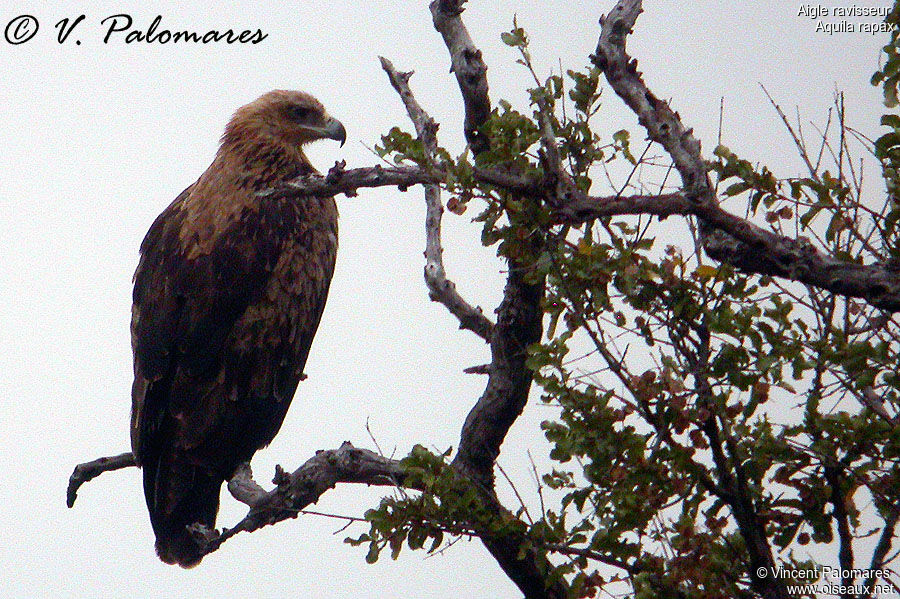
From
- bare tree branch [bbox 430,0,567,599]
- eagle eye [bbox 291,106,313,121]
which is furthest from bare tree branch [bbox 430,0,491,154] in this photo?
eagle eye [bbox 291,106,313,121]

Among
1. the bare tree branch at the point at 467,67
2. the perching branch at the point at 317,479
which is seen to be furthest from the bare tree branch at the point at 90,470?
the bare tree branch at the point at 467,67

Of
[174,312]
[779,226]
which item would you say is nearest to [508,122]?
[779,226]

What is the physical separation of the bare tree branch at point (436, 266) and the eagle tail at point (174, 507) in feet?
5.51

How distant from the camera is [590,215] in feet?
8.99

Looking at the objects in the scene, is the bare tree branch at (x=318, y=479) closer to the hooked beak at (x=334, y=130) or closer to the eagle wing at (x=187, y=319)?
the eagle wing at (x=187, y=319)

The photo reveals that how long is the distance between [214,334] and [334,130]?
151cm

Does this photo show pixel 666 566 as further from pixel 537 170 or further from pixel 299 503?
pixel 299 503

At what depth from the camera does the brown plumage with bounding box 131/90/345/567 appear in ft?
16.2

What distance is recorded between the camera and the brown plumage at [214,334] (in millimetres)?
4941

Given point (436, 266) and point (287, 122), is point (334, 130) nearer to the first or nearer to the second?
point (287, 122)

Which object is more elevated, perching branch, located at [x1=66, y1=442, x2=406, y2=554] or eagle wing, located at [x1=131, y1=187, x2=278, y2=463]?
A: eagle wing, located at [x1=131, y1=187, x2=278, y2=463]

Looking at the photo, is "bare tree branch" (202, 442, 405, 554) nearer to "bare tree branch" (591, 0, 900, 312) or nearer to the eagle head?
"bare tree branch" (591, 0, 900, 312)

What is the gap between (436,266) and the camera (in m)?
4.18
